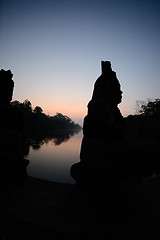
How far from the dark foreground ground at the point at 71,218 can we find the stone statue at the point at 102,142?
0.50m

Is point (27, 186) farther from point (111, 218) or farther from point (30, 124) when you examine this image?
point (30, 124)

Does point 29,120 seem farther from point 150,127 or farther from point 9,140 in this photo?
point 9,140

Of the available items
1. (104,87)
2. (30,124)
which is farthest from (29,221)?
(30,124)

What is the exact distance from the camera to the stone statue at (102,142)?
254 cm

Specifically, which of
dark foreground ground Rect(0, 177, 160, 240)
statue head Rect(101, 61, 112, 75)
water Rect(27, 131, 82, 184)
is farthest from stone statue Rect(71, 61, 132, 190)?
water Rect(27, 131, 82, 184)

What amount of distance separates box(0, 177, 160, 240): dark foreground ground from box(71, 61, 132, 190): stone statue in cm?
50

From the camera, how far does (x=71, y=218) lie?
8.24ft

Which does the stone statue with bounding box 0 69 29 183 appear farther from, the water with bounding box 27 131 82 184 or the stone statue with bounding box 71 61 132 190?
the water with bounding box 27 131 82 184

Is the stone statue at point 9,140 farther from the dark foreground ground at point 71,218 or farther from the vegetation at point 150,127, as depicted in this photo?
the vegetation at point 150,127

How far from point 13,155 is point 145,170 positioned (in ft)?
10.4

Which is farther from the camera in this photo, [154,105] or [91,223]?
[154,105]

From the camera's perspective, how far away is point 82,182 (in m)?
2.79

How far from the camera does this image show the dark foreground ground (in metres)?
2.21

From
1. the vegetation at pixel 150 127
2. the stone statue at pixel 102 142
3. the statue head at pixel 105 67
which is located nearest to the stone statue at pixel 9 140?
the stone statue at pixel 102 142
